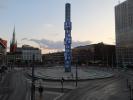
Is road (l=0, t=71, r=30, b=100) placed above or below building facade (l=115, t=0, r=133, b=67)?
below

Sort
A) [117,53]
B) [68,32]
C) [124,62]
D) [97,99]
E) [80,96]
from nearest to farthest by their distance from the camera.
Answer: [97,99] → [80,96] → [68,32] → [124,62] → [117,53]

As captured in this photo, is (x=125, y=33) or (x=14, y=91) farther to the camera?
(x=125, y=33)

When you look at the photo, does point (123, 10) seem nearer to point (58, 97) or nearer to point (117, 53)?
point (117, 53)

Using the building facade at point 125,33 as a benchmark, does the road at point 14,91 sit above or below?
below

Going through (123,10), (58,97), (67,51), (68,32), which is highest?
(123,10)

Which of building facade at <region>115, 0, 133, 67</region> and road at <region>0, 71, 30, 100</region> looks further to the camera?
building facade at <region>115, 0, 133, 67</region>

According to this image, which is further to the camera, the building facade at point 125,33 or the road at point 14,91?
the building facade at point 125,33

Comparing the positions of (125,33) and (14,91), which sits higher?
(125,33)

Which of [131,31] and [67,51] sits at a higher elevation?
[131,31]

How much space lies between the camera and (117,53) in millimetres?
199250

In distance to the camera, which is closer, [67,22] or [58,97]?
[58,97]

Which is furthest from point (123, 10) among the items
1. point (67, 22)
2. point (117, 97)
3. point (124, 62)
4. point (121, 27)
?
point (117, 97)

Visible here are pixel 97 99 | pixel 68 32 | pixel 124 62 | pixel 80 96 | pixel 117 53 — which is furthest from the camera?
pixel 117 53

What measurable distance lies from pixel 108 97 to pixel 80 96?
5398mm
